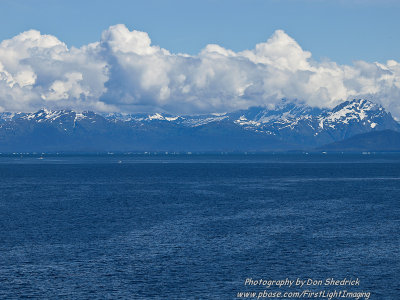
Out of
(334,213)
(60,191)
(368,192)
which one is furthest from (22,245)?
(368,192)

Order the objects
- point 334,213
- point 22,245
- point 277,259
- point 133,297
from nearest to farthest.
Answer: point 133,297 → point 277,259 → point 22,245 → point 334,213

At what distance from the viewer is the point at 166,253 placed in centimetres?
8062

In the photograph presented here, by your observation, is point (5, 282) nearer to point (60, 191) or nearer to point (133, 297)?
point (133, 297)

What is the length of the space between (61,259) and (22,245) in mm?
12386

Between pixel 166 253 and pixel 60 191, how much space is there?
366 feet

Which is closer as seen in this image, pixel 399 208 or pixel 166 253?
pixel 166 253

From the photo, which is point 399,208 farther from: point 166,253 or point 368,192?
point 166,253

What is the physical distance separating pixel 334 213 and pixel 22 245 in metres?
64.2

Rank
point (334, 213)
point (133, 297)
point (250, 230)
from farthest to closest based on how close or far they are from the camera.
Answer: point (334, 213)
point (250, 230)
point (133, 297)

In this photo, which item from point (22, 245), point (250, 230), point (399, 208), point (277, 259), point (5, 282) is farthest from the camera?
point (399, 208)

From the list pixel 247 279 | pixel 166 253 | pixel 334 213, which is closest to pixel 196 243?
pixel 166 253

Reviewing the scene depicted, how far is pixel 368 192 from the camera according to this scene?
584 feet

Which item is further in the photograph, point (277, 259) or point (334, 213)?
point (334, 213)

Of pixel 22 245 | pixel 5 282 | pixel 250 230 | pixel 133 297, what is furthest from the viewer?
pixel 250 230
